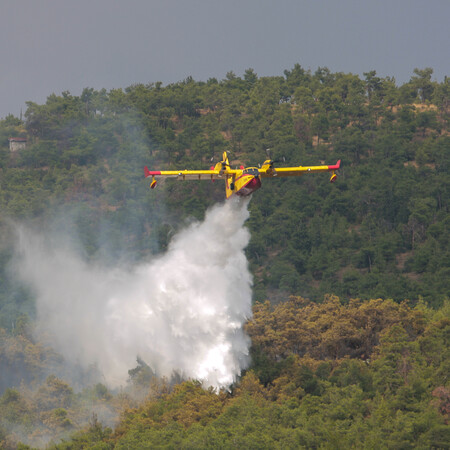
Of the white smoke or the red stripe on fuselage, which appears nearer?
the red stripe on fuselage

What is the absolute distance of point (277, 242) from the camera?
118562 mm

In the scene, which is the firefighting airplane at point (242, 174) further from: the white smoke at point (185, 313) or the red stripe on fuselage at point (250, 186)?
the white smoke at point (185, 313)

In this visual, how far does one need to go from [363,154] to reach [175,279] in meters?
68.1

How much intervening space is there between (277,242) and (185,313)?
5125 cm

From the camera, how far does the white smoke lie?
66500 mm

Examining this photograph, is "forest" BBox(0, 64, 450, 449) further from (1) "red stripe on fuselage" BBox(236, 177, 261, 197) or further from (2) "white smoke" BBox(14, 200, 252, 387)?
(1) "red stripe on fuselage" BBox(236, 177, 261, 197)

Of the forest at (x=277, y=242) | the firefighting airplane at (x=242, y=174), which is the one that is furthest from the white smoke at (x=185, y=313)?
the firefighting airplane at (x=242, y=174)

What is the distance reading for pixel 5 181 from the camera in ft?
439

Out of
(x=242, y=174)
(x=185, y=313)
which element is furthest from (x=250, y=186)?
(x=185, y=313)

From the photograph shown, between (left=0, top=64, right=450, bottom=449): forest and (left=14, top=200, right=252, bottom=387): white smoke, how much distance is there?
1966 mm

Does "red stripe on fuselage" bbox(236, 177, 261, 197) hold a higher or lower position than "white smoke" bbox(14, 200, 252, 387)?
higher

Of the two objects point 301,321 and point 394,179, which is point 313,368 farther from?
point 394,179

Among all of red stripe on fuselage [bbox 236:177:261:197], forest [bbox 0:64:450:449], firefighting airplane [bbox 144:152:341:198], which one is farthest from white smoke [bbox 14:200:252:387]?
red stripe on fuselage [bbox 236:177:261:197]

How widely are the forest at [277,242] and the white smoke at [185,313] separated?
197 centimetres
